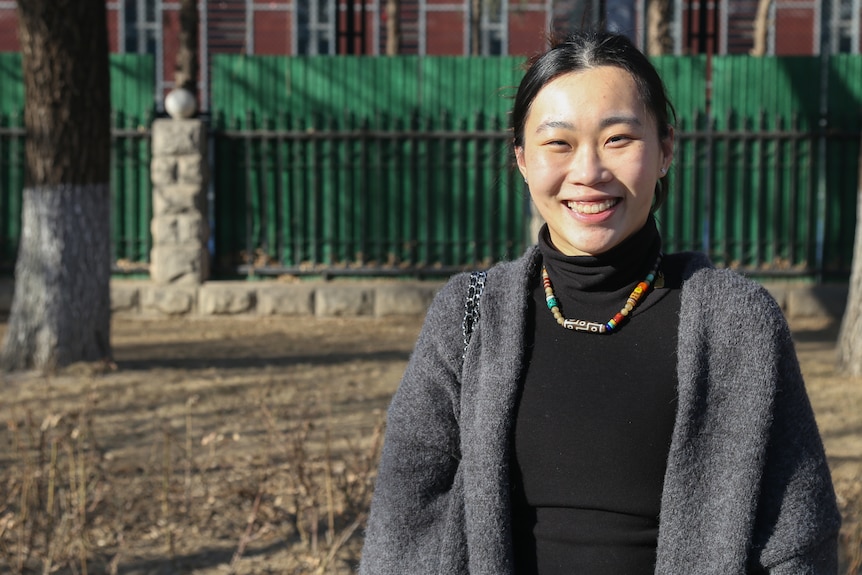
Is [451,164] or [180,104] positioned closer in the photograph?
[180,104]

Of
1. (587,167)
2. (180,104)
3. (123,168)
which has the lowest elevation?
(123,168)

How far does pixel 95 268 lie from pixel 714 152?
5559mm

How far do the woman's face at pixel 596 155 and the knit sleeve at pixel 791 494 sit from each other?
305 millimetres

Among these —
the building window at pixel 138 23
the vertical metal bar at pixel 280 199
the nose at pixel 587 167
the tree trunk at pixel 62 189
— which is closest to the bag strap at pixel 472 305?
the nose at pixel 587 167

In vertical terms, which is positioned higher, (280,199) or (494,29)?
(494,29)

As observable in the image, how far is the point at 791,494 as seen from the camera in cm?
185

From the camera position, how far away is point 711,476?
6.06 feet

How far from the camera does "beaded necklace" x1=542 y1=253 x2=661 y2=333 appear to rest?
192 cm

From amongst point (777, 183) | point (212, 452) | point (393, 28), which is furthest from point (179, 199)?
point (393, 28)

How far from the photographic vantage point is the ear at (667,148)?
6.66ft

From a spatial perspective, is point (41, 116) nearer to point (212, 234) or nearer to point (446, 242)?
point (212, 234)

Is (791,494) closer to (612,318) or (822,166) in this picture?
(612,318)

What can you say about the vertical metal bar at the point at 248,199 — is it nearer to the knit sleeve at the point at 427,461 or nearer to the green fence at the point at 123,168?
the green fence at the point at 123,168

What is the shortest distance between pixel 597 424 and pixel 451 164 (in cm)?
882
